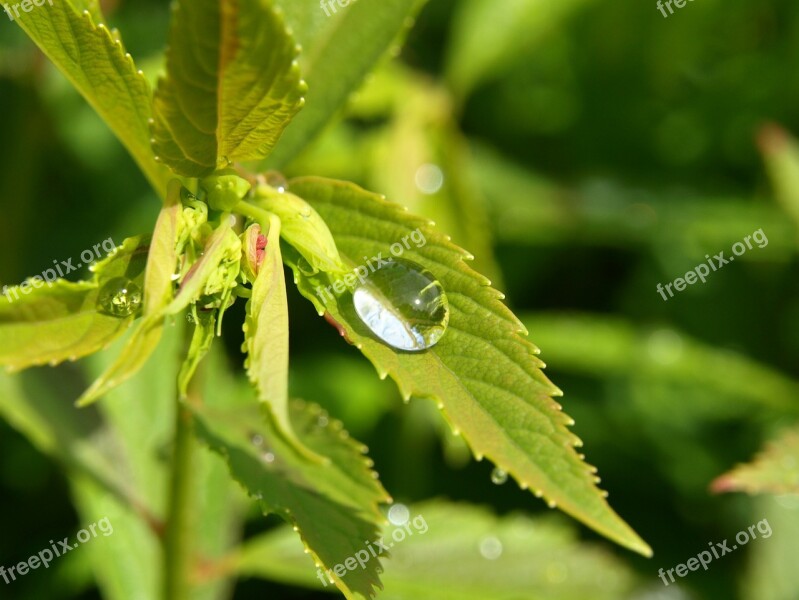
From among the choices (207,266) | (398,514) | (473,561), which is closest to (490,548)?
(473,561)

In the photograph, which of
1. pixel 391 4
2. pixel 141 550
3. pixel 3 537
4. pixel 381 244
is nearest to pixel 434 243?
pixel 381 244

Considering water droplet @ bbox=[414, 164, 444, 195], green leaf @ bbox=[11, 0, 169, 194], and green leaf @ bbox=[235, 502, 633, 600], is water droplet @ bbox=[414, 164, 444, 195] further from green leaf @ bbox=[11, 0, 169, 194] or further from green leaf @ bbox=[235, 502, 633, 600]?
green leaf @ bbox=[11, 0, 169, 194]

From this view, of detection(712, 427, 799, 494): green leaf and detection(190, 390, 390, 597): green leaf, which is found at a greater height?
detection(190, 390, 390, 597): green leaf

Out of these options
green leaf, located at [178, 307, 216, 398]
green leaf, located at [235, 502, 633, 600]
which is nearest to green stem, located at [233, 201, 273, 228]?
green leaf, located at [178, 307, 216, 398]

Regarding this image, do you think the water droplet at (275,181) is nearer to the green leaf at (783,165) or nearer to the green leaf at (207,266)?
the green leaf at (207,266)

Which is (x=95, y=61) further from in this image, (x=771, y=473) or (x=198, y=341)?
(x=771, y=473)

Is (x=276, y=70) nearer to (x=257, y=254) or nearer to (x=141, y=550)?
(x=257, y=254)

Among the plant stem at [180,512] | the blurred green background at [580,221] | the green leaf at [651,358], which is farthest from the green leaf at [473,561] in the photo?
the green leaf at [651,358]
